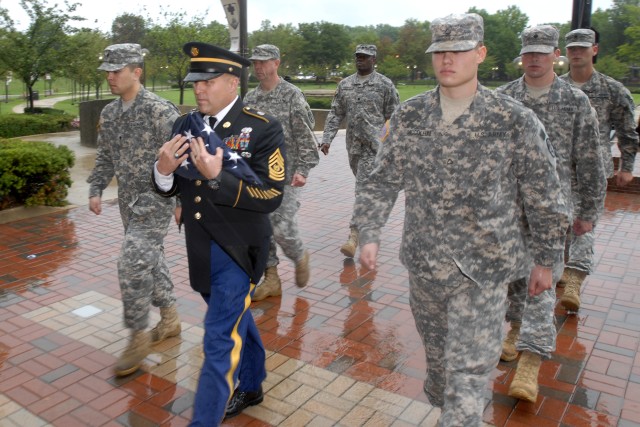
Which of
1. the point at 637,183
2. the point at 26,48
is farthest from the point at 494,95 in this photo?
the point at 26,48

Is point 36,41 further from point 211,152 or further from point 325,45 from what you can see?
point 325,45

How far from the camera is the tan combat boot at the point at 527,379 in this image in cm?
367

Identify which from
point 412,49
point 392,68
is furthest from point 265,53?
point 412,49

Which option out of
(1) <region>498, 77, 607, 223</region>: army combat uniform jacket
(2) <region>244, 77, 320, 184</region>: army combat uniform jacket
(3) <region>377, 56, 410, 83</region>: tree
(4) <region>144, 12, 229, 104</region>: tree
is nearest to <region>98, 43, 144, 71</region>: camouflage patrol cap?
(2) <region>244, 77, 320, 184</region>: army combat uniform jacket

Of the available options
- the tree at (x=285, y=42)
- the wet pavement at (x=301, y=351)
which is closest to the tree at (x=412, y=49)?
the tree at (x=285, y=42)

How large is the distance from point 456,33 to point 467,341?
1341 mm

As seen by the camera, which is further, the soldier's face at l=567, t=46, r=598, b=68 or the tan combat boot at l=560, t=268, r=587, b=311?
the soldier's face at l=567, t=46, r=598, b=68

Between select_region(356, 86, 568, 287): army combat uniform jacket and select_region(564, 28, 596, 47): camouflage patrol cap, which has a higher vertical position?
select_region(564, 28, 596, 47): camouflage patrol cap

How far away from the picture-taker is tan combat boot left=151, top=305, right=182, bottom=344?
14.9ft

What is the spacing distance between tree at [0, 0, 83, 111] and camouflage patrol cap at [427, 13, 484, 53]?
1938 cm

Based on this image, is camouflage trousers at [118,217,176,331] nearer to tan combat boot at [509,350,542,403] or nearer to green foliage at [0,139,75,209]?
tan combat boot at [509,350,542,403]

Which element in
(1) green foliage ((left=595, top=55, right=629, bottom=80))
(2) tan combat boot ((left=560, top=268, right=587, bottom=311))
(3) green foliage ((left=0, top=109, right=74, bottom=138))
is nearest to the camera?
(2) tan combat boot ((left=560, top=268, right=587, bottom=311))

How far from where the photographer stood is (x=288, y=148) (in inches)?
217

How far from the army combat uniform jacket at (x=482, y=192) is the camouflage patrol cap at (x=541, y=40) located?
1394 mm
